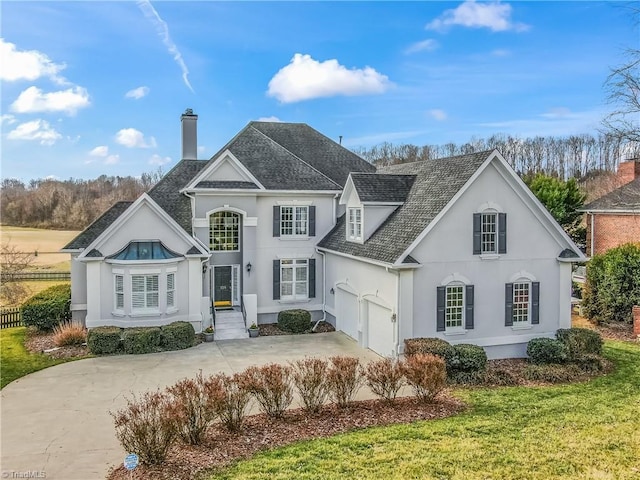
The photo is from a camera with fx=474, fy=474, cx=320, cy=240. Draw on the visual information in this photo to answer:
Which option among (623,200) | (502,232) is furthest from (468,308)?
(623,200)

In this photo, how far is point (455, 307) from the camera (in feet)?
53.3

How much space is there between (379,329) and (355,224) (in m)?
4.71

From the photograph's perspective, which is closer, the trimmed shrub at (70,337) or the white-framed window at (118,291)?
the trimmed shrub at (70,337)

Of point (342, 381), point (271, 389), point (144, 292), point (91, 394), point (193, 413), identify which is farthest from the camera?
point (144, 292)

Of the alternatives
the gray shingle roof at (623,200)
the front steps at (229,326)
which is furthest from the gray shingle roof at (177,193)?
the gray shingle roof at (623,200)

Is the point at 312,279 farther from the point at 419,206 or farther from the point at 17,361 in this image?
the point at 17,361

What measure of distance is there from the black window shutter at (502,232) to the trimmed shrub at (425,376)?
6414 mm

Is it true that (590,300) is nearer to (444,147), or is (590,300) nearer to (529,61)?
(529,61)

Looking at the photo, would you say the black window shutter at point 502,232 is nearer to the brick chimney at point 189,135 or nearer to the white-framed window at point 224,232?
the white-framed window at point 224,232

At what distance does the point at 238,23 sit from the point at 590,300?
20149 mm

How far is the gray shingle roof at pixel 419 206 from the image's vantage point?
16.2m

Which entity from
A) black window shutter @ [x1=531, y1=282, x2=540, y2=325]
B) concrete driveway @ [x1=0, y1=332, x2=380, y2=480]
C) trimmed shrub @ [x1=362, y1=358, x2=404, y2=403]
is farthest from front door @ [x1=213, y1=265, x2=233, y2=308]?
black window shutter @ [x1=531, y1=282, x2=540, y2=325]

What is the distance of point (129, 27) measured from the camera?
53.0 ft

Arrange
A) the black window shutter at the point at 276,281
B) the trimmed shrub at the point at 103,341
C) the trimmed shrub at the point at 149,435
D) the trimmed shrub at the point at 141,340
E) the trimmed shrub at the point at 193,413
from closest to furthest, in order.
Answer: the trimmed shrub at the point at 149,435 < the trimmed shrub at the point at 193,413 < the trimmed shrub at the point at 103,341 < the trimmed shrub at the point at 141,340 < the black window shutter at the point at 276,281
